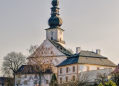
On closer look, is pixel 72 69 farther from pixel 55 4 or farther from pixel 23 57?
pixel 55 4

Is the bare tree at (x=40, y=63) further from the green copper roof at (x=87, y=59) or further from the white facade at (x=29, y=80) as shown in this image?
the green copper roof at (x=87, y=59)

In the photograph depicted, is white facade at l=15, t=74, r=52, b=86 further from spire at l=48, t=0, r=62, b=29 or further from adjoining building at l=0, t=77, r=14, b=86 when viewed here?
spire at l=48, t=0, r=62, b=29

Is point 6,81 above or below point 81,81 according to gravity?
above

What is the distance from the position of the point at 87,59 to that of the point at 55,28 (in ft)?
64.0

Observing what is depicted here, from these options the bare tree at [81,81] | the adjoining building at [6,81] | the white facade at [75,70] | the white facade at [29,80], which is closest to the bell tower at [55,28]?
the adjoining building at [6,81]

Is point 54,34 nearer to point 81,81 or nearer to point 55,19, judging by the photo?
point 55,19

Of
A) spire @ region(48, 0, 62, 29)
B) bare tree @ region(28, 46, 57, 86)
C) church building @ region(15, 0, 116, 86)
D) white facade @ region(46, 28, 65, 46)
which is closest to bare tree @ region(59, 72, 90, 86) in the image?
church building @ region(15, 0, 116, 86)

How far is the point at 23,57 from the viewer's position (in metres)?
84.6

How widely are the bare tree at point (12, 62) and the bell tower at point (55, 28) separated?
842 centimetres

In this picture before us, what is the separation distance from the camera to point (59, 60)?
7694 centimetres

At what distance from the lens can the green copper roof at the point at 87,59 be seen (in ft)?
227

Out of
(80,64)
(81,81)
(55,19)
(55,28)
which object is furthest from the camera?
(55,19)

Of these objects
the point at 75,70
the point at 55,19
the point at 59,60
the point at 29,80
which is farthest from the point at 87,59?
the point at 55,19

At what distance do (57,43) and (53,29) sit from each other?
190 inches
